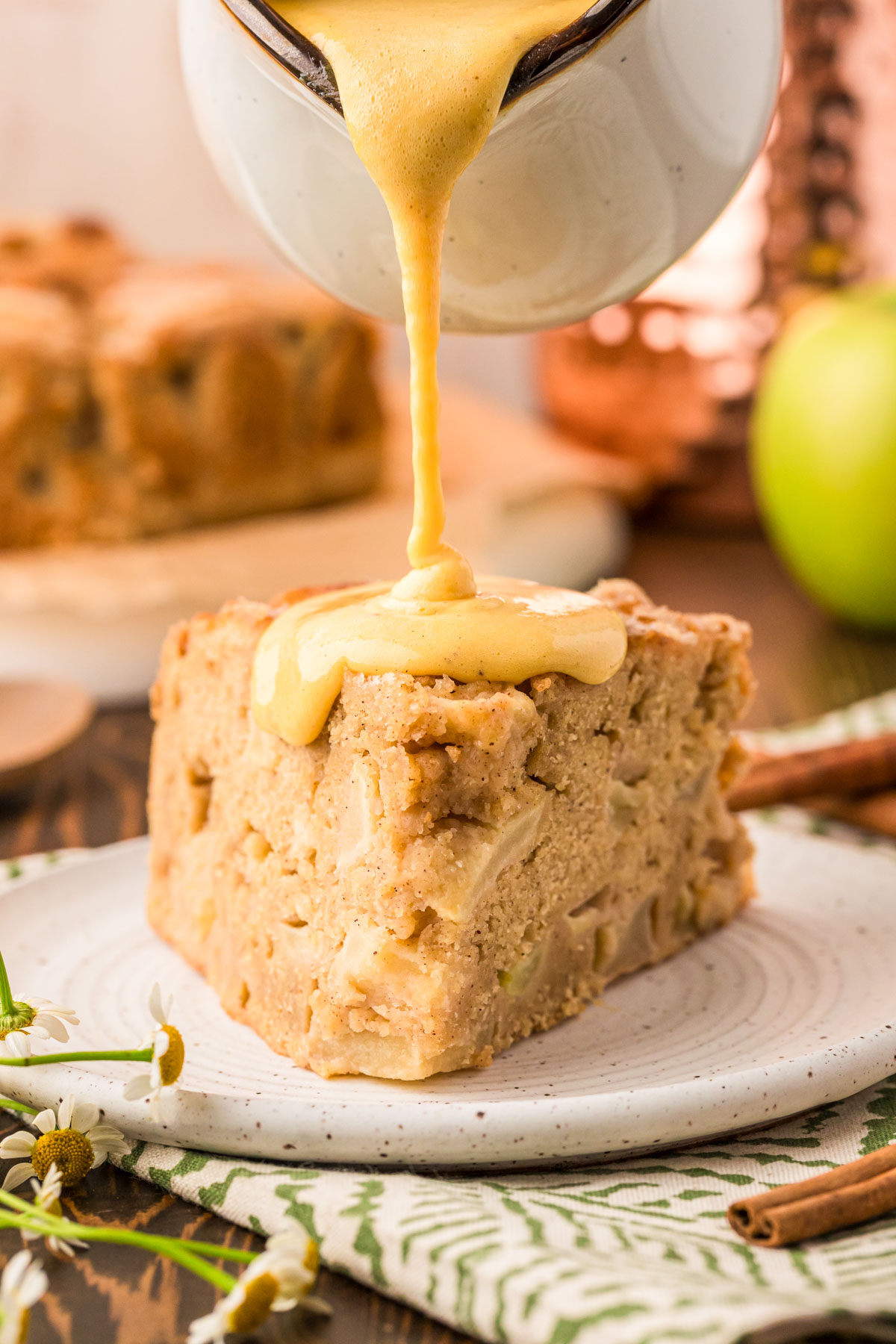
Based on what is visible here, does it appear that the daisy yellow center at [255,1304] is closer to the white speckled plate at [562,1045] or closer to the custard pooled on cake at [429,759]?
the white speckled plate at [562,1045]

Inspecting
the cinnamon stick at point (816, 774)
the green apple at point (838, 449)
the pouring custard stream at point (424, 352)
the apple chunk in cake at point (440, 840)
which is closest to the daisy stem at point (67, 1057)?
the apple chunk in cake at point (440, 840)

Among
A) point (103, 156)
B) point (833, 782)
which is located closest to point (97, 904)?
point (833, 782)

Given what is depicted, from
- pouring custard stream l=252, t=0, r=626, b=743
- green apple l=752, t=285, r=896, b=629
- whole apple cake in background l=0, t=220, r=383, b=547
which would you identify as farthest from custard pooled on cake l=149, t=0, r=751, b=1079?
whole apple cake in background l=0, t=220, r=383, b=547

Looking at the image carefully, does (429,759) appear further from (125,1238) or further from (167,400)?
(167,400)

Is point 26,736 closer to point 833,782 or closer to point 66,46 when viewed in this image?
point 833,782

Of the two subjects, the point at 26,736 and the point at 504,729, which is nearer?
the point at 504,729

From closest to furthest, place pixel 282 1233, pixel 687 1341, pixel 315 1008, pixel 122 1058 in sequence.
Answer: pixel 687 1341 < pixel 282 1233 < pixel 122 1058 < pixel 315 1008

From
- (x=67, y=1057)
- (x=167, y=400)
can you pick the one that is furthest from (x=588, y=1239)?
(x=167, y=400)
